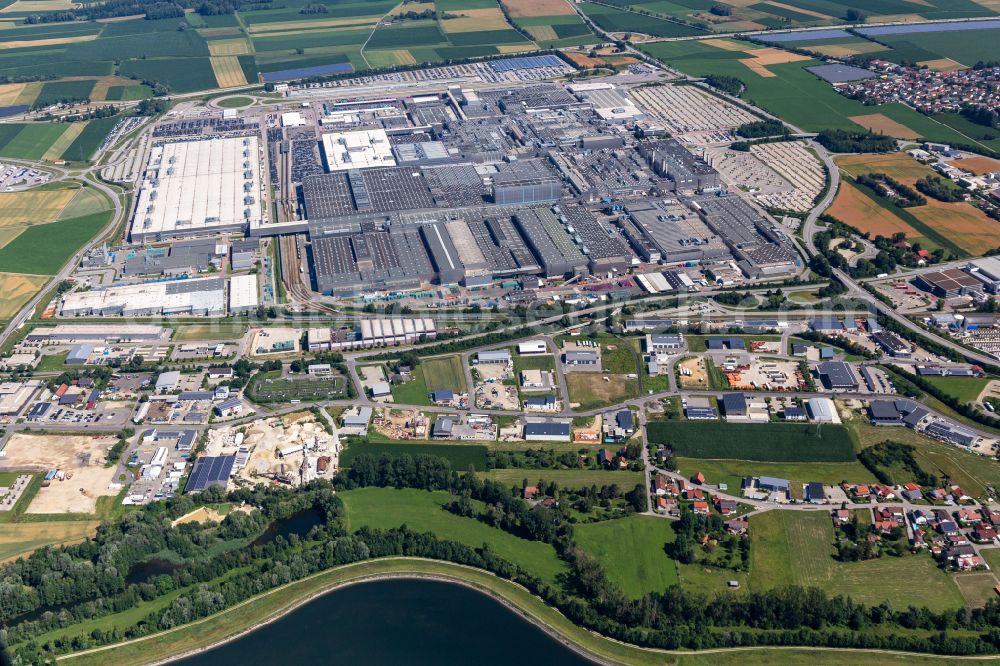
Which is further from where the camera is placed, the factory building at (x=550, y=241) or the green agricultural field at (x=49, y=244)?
the green agricultural field at (x=49, y=244)

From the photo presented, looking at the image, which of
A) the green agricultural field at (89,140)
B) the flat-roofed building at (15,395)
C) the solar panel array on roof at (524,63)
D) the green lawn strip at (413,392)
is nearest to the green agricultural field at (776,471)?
the green lawn strip at (413,392)

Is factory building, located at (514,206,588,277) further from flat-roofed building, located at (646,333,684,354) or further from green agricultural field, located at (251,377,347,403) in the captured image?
green agricultural field, located at (251,377,347,403)

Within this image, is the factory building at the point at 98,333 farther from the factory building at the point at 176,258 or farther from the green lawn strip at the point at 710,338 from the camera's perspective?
the green lawn strip at the point at 710,338

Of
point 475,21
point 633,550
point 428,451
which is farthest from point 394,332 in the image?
point 475,21

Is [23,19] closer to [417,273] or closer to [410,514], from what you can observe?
[417,273]

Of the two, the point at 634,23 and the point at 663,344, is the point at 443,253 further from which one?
the point at 634,23

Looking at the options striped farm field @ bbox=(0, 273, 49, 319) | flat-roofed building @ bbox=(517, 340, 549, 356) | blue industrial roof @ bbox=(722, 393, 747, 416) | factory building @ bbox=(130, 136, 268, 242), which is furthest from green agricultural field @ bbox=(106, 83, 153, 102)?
blue industrial roof @ bbox=(722, 393, 747, 416)

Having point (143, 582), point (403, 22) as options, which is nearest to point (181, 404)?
point (143, 582)

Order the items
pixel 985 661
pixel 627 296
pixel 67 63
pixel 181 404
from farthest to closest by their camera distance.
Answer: pixel 67 63 → pixel 627 296 → pixel 181 404 → pixel 985 661
